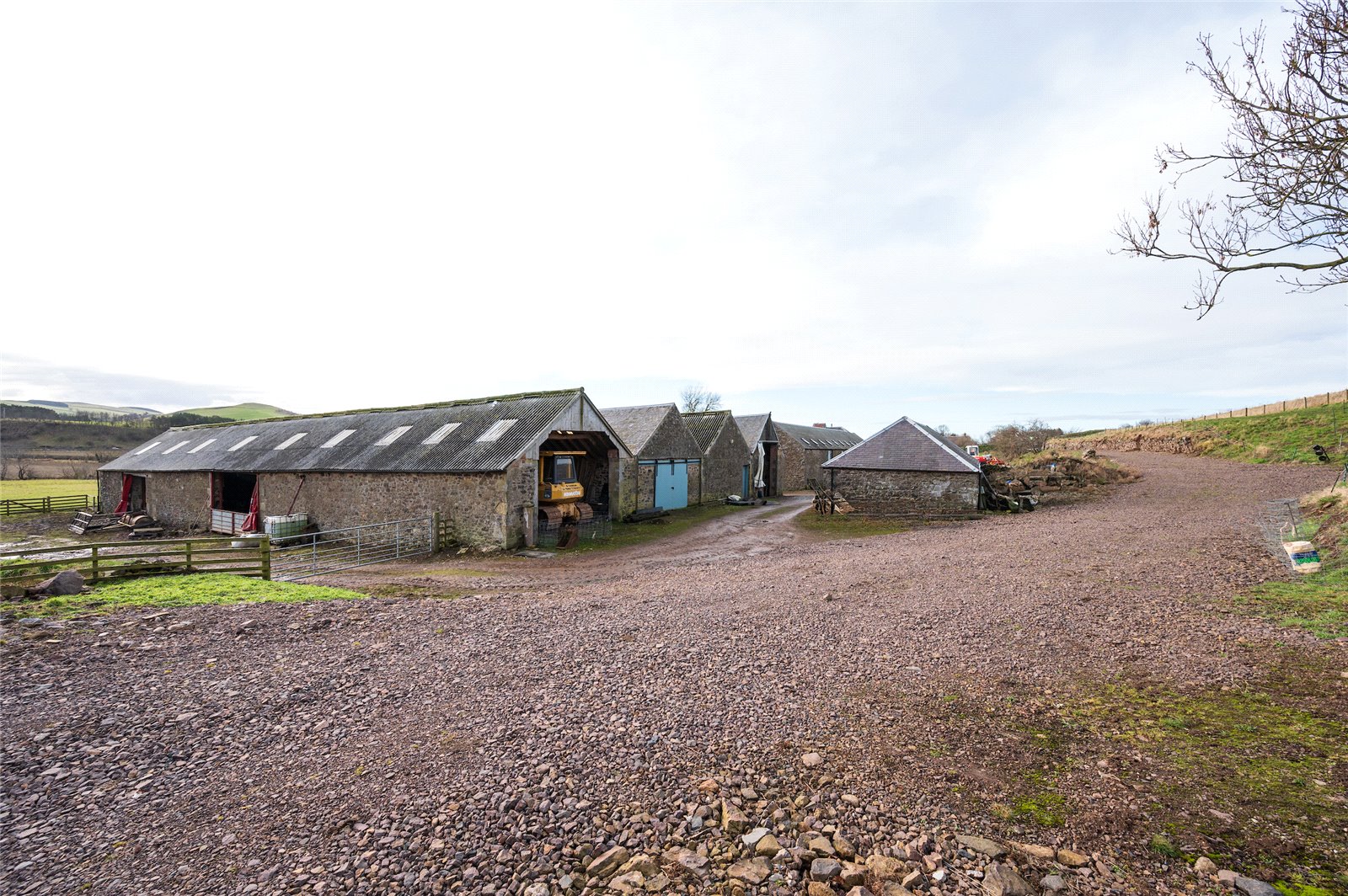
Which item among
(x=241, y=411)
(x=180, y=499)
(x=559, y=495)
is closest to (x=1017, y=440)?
(x=559, y=495)

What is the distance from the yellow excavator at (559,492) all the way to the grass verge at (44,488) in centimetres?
3653

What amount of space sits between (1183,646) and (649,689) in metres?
6.62

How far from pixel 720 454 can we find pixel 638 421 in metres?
6.56

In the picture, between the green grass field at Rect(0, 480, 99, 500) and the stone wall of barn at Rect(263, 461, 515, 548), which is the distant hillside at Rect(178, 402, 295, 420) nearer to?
the green grass field at Rect(0, 480, 99, 500)

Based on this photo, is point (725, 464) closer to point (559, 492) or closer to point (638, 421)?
point (638, 421)

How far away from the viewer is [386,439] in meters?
22.0

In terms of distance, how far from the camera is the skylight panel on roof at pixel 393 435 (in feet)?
71.1

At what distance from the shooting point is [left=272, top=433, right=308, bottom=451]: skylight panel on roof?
24938mm

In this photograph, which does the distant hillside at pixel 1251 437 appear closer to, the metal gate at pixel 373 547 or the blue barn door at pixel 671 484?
the blue barn door at pixel 671 484

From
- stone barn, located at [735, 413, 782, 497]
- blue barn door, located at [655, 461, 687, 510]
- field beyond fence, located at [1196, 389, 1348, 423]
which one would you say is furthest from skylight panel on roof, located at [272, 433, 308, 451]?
field beyond fence, located at [1196, 389, 1348, 423]

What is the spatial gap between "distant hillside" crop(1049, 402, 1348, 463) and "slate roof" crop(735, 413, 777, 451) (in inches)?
994

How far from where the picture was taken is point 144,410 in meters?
115

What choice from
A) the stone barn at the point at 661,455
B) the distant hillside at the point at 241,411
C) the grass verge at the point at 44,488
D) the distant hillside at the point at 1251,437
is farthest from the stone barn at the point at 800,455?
the distant hillside at the point at 241,411

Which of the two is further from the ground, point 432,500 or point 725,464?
point 725,464
